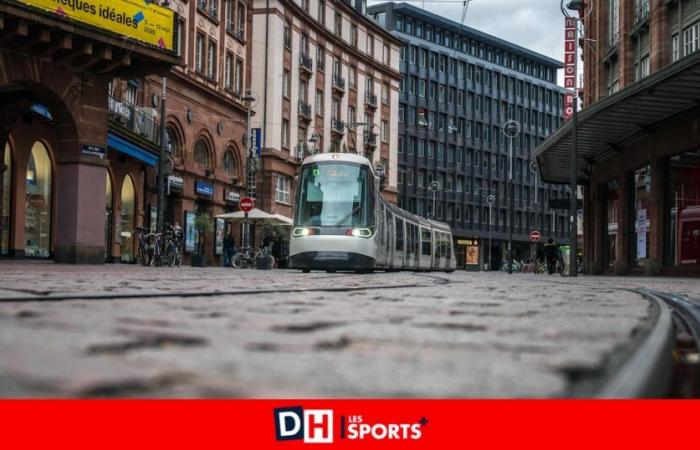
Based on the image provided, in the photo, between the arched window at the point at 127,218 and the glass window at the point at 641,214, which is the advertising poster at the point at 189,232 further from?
the glass window at the point at 641,214

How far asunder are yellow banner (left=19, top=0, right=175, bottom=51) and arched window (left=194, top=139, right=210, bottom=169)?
559 inches

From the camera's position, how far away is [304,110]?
48688mm

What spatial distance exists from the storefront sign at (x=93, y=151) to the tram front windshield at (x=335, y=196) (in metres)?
4.46

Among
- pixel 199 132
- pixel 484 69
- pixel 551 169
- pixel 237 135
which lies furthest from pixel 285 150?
pixel 484 69

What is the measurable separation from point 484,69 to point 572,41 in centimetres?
5130

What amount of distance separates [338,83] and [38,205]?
108ft

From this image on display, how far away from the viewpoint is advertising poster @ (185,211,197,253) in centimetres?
3400

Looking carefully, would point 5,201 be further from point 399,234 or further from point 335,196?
point 399,234

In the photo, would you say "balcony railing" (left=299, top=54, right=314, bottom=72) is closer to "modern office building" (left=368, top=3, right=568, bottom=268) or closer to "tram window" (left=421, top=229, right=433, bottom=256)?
"tram window" (left=421, top=229, right=433, bottom=256)

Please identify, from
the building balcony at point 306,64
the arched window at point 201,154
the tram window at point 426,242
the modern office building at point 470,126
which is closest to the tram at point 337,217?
the tram window at point 426,242

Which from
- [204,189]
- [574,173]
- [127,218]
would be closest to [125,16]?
[127,218]

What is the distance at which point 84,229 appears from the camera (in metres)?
19.6

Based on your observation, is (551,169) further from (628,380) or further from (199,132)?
(628,380)

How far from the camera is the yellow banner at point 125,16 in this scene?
18.1m
